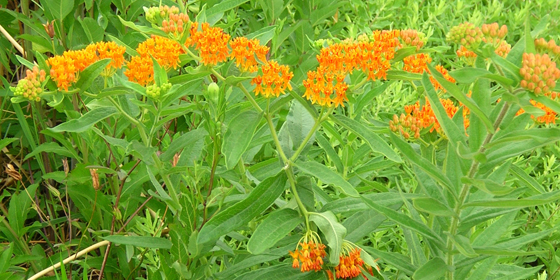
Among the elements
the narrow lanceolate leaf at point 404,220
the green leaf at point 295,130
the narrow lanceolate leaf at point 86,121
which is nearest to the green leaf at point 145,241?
the narrow lanceolate leaf at point 86,121

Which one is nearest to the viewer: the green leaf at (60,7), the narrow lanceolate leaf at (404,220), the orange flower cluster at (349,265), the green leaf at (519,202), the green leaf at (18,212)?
the green leaf at (519,202)

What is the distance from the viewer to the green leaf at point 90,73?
5.45ft

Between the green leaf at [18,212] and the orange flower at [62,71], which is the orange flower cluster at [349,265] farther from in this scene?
the green leaf at [18,212]

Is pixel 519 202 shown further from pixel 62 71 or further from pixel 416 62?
pixel 62 71

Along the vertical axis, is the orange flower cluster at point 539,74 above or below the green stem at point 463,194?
above

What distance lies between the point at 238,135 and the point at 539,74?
0.79 meters

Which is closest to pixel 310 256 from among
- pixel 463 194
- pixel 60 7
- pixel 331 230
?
pixel 331 230

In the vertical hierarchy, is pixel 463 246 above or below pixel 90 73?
below

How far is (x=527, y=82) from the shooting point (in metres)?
1.21

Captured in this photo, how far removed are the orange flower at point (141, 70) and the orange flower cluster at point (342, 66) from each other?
1.57 ft

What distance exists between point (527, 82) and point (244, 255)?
1168 millimetres

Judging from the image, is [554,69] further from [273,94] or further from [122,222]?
[122,222]

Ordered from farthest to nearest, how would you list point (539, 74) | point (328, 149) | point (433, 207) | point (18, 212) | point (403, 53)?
point (18, 212), point (328, 149), point (403, 53), point (433, 207), point (539, 74)

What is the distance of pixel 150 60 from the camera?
1781mm
